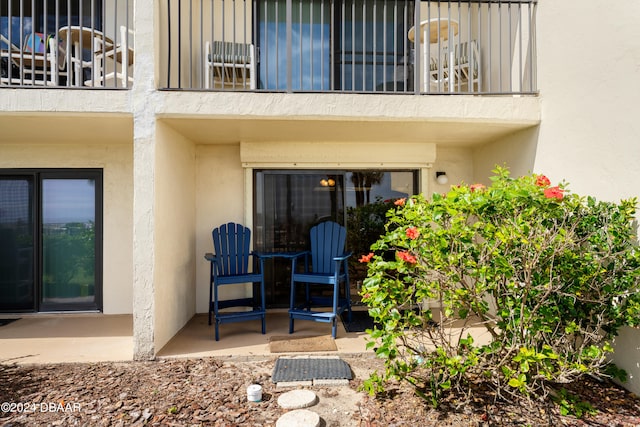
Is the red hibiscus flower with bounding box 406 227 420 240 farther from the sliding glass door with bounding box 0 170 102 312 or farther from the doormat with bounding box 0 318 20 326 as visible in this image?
the doormat with bounding box 0 318 20 326

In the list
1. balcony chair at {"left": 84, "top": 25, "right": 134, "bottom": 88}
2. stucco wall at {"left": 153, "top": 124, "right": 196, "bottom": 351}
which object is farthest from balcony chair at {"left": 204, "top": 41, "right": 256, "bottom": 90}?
stucco wall at {"left": 153, "top": 124, "right": 196, "bottom": 351}

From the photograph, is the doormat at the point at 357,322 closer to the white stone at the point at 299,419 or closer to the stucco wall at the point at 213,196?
the stucco wall at the point at 213,196

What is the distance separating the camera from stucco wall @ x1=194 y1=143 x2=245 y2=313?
15.8 ft

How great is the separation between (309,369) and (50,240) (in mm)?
4023

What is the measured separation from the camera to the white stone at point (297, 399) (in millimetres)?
2533

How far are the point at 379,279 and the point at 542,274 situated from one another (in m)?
1.18

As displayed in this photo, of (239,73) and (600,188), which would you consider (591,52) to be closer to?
(600,188)

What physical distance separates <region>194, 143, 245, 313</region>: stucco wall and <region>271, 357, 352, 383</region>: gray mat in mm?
1886

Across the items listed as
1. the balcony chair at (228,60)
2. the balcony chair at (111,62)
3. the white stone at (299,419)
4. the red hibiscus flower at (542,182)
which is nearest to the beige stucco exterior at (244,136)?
the balcony chair at (111,62)

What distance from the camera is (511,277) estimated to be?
247 centimetres

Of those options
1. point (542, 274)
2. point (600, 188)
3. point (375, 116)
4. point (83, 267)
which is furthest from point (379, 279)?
point (83, 267)

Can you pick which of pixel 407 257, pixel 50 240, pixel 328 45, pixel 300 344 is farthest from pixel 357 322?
pixel 50 240

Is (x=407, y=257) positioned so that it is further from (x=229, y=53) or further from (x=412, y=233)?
(x=229, y=53)

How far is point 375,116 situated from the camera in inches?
140
